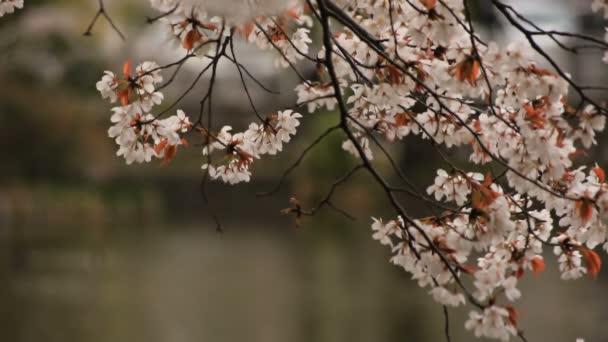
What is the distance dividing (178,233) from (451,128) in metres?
8.30

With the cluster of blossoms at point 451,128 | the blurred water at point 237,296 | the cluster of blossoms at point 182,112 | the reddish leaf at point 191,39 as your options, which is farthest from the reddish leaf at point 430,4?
the blurred water at point 237,296

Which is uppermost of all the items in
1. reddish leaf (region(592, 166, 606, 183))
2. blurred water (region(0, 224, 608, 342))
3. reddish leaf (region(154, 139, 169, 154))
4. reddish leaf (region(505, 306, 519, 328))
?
blurred water (region(0, 224, 608, 342))

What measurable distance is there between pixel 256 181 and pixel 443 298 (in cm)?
1143

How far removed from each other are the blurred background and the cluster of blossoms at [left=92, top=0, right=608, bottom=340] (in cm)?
37

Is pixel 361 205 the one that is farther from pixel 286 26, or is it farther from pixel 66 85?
pixel 286 26

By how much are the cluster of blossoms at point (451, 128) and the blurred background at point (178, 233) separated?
14.4 inches

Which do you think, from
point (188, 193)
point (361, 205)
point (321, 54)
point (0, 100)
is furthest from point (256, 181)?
point (321, 54)

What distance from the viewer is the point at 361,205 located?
11.2 m

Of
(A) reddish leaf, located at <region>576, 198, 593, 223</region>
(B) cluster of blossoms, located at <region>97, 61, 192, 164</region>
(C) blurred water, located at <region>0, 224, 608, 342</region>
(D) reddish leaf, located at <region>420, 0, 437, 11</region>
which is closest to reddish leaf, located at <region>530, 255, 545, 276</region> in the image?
(A) reddish leaf, located at <region>576, 198, 593, 223</region>

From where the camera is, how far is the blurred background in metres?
5.09

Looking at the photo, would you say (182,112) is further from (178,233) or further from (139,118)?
(178,233)

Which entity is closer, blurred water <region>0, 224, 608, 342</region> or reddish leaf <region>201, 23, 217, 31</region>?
reddish leaf <region>201, 23, 217, 31</region>

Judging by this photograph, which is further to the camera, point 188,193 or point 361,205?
point 188,193

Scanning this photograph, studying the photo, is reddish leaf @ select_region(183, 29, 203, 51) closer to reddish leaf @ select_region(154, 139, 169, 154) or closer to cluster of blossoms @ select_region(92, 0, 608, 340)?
cluster of blossoms @ select_region(92, 0, 608, 340)
